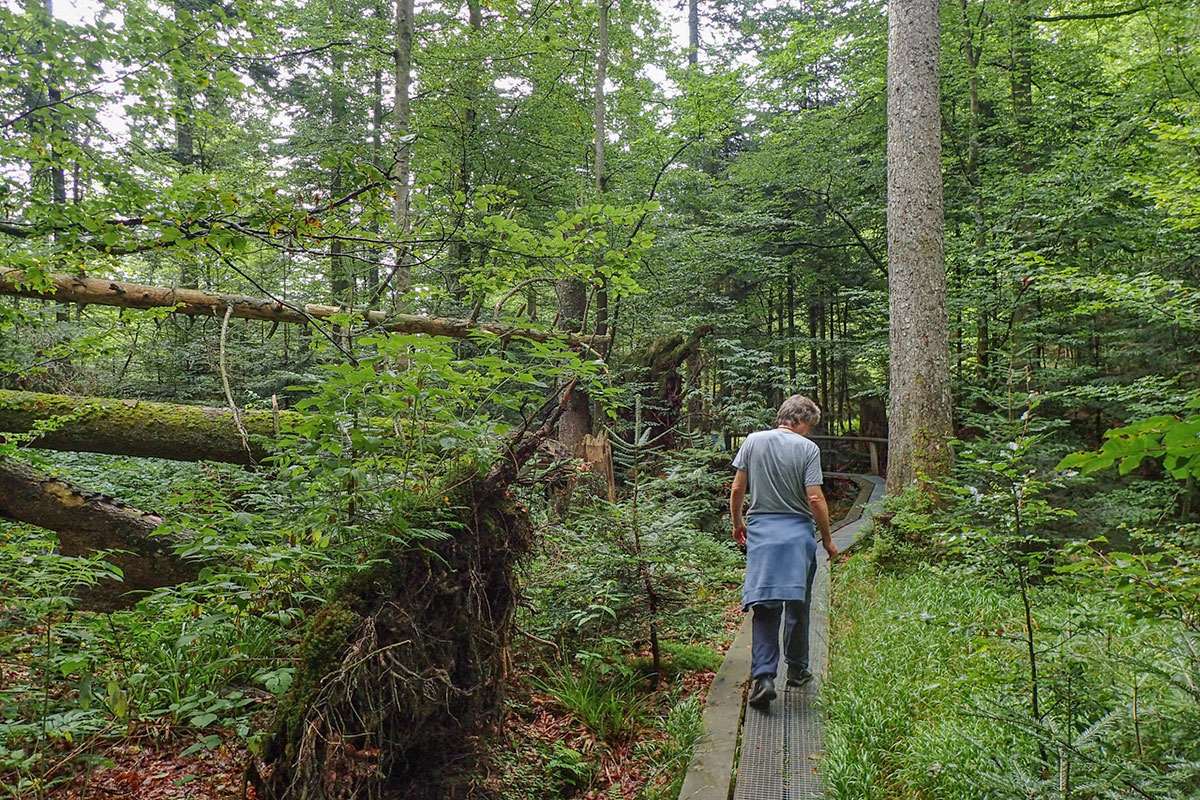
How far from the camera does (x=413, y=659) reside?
105 inches

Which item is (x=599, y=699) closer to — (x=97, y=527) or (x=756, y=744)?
(x=756, y=744)

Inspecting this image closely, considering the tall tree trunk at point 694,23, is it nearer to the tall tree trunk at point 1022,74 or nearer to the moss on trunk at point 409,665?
the tall tree trunk at point 1022,74

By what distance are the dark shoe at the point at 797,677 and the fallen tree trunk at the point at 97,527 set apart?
4.57 meters

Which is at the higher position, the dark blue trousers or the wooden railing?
the dark blue trousers

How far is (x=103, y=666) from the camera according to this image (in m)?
3.44

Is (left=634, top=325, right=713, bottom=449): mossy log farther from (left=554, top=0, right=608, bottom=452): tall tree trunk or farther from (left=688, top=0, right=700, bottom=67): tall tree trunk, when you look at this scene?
(left=688, top=0, right=700, bottom=67): tall tree trunk

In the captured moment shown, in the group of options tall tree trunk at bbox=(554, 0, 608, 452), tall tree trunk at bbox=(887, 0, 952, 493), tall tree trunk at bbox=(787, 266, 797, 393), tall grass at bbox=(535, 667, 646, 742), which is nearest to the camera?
tall grass at bbox=(535, 667, 646, 742)

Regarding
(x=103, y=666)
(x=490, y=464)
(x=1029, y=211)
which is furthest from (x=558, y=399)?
(x=1029, y=211)

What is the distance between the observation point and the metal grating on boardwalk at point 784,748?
304 cm

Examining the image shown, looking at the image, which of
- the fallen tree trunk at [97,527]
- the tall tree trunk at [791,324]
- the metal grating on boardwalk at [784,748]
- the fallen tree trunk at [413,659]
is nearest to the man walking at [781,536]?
the metal grating on boardwalk at [784,748]

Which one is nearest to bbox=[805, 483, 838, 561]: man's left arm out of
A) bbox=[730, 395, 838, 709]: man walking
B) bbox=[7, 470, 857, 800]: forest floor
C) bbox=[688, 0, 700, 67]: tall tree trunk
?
bbox=[730, 395, 838, 709]: man walking

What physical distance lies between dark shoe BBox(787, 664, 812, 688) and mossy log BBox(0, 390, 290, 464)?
488 centimetres

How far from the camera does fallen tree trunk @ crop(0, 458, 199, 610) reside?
4.73m

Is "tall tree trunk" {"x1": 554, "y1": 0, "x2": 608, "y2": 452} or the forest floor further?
"tall tree trunk" {"x1": 554, "y1": 0, "x2": 608, "y2": 452}
